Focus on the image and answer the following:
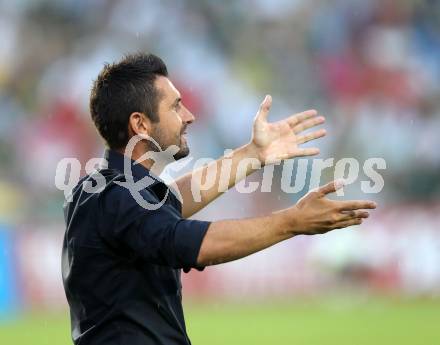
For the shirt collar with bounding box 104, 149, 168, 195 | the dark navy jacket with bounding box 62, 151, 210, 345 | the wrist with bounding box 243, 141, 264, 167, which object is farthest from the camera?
the wrist with bounding box 243, 141, 264, 167

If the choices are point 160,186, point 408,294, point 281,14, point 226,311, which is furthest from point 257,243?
point 281,14

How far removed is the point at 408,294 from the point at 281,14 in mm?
4948

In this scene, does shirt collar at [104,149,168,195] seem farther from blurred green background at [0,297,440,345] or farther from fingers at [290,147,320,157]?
blurred green background at [0,297,440,345]

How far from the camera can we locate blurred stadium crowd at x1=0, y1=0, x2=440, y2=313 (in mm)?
12180

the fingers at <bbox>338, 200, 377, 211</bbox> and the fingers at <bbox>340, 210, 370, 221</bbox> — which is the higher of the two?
the fingers at <bbox>338, 200, 377, 211</bbox>

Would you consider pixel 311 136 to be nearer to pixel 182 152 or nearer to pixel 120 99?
pixel 182 152

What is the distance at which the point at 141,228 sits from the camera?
3.46 metres

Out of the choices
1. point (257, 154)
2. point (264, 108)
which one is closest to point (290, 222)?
point (264, 108)

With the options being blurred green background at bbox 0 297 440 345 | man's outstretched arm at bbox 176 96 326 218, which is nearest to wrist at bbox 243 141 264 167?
man's outstretched arm at bbox 176 96 326 218

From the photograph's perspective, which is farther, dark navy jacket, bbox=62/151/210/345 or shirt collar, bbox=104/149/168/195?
shirt collar, bbox=104/149/168/195

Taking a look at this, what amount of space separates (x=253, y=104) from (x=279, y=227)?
10.4m

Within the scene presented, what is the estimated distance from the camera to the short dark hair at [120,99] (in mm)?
3992

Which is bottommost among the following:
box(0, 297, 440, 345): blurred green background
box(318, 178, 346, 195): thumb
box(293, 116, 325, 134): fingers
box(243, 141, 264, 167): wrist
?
box(0, 297, 440, 345): blurred green background

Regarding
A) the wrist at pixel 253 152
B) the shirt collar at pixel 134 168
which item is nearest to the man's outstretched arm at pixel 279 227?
the shirt collar at pixel 134 168
